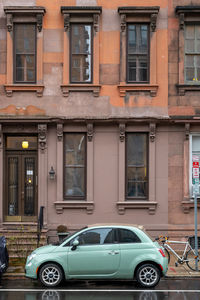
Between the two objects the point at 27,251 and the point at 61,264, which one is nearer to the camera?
the point at 61,264

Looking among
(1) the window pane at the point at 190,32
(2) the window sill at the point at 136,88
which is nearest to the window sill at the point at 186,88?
(2) the window sill at the point at 136,88

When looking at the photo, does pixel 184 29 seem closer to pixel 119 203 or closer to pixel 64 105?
pixel 64 105

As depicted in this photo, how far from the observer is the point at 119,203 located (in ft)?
53.2

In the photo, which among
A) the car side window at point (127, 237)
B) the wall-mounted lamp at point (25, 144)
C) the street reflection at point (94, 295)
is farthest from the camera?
the wall-mounted lamp at point (25, 144)

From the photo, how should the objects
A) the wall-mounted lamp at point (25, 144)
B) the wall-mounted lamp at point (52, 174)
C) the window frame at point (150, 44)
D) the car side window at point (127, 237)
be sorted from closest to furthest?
the car side window at point (127, 237) → the wall-mounted lamp at point (52, 174) → the window frame at point (150, 44) → the wall-mounted lamp at point (25, 144)

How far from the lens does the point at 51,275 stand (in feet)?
37.5

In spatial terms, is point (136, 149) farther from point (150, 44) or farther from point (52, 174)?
point (150, 44)

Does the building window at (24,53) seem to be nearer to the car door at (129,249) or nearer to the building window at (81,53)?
the building window at (81,53)

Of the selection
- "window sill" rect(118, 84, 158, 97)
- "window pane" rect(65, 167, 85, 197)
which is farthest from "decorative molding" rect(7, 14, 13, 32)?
"window pane" rect(65, 167, 85, 197)

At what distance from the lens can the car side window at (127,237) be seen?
1149cm

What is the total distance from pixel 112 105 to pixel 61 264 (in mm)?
6799

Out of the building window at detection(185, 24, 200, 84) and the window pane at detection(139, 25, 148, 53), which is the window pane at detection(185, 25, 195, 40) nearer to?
the building window at detection(185, 24, 200, 84)

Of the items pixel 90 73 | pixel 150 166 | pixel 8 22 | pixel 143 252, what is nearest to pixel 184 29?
pixel 90 73

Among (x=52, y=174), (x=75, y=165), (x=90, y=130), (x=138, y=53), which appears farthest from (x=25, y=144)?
(x=138, y=53)
